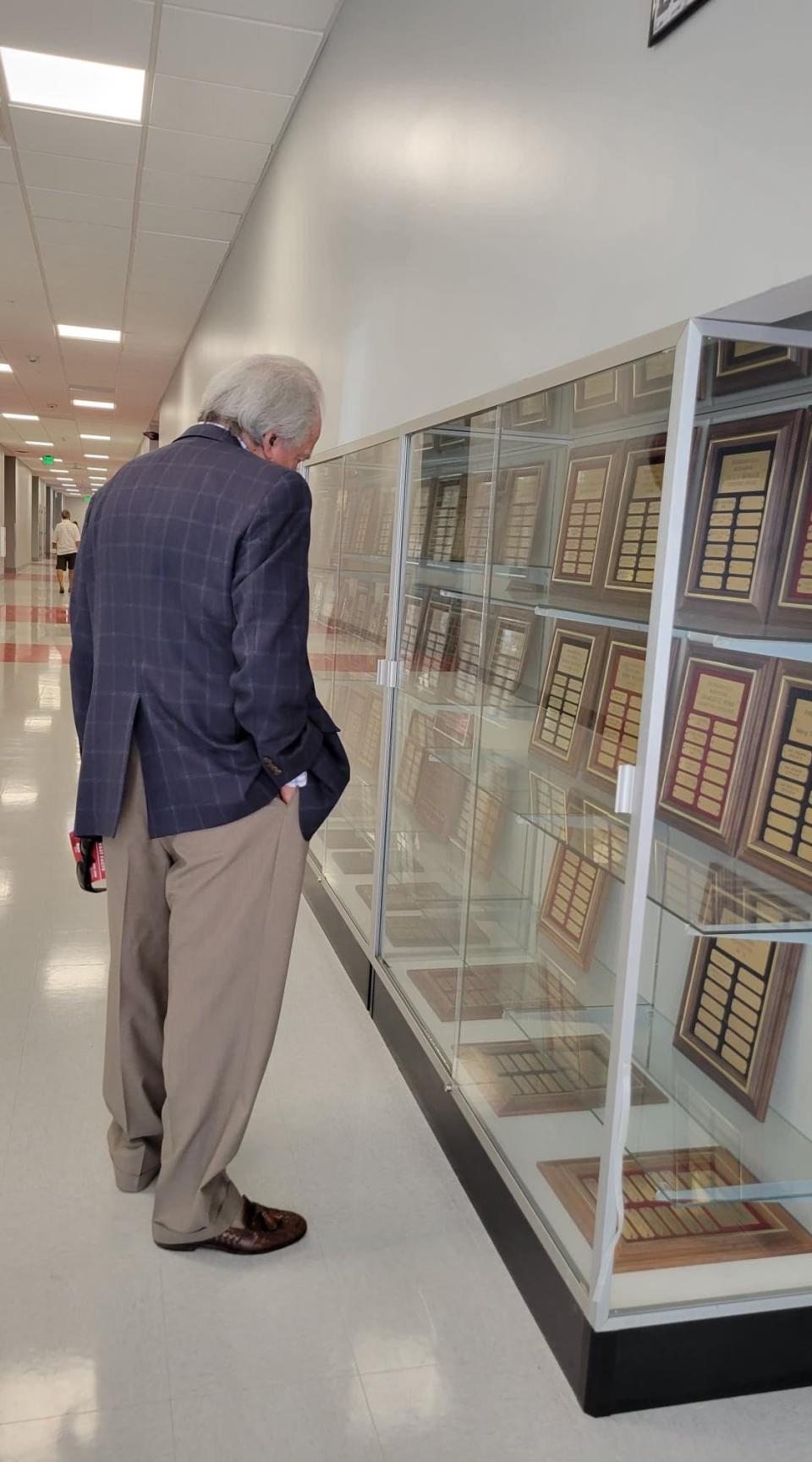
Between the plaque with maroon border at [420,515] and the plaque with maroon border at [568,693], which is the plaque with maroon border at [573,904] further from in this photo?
the plaque with maroon border at [420,515]

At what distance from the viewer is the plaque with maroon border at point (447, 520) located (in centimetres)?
285

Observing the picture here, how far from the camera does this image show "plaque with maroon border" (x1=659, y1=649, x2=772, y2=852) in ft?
5.82

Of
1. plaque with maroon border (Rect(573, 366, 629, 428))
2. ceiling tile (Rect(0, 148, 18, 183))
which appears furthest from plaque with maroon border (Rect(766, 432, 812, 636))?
ceiling tile (Rect(0, 148, 18, 183))

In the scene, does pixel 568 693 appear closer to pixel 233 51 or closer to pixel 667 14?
pixel 667 14

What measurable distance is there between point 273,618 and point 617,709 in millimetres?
646

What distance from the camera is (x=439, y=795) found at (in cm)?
305

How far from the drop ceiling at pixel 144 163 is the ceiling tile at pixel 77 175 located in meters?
0.01

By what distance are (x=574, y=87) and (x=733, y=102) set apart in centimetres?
63

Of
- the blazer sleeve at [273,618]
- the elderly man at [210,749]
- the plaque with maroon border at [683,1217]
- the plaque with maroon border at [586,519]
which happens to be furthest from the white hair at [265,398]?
the plaque with maroon border at [683,1217]

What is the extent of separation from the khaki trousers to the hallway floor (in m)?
0.19

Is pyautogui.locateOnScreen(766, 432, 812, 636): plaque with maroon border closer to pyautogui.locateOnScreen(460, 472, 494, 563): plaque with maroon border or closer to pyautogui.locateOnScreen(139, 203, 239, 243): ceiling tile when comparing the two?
pyautogui.locateOnScreen(460, 472, 494, 563): plaque with maroon border

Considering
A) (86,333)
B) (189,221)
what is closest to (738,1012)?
Answer: (189,221)

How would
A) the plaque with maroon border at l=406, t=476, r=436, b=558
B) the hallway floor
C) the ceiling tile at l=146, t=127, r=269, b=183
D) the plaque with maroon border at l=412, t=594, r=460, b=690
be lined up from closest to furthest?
the hallway floor
the plaque with maroon border at l=412, t=594, r=460, b=690
the plaque with maroon border at l=406, t=476, r=436, b=558
the ceiling tile at l=146, t=127, r=269, b=183

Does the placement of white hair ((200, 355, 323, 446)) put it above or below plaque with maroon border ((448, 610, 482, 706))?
above
